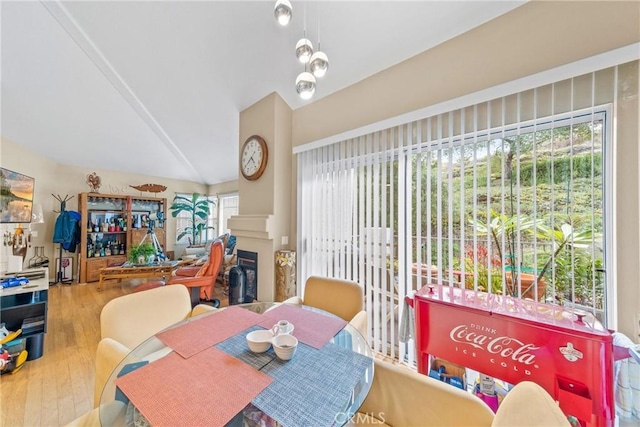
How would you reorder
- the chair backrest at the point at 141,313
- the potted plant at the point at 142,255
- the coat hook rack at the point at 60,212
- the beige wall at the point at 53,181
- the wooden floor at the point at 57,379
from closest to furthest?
1. the chair backrest at the point at 141,313
2. the wooden floor at the point at 57,379
3. the beige wall at the point at 53,181
4. the potted plant at the point at 142,255
5. the coat hook rack at the point at 60,212

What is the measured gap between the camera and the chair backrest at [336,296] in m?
1.81

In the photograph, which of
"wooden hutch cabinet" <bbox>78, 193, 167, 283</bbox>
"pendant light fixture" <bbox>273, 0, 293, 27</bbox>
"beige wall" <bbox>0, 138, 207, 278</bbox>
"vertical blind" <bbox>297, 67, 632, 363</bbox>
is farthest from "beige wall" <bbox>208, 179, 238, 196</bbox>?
"pendant light fixture" <bbox>273, 0, 293, 27</bbox>

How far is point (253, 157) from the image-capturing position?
3.07 m

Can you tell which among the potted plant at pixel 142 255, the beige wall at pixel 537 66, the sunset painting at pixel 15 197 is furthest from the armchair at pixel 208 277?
the beige wall at pixel 537 66

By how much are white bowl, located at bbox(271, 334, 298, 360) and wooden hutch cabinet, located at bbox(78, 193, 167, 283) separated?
5.51 metres

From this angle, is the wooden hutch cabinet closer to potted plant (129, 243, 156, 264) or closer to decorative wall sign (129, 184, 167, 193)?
decorative wall sign (129, 184, 167, 193)

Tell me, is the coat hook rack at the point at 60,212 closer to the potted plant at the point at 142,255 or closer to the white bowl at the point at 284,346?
the potted plant at the point at 142,255

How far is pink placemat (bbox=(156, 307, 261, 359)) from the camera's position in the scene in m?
1.15

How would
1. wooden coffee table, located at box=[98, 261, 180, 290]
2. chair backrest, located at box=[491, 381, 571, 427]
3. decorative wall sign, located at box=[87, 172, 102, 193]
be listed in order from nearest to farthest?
chair backrest, located at box=[491, 381, 571, 427]
wooden coffee table, located at box=[98, 261, 180, 290]
decorative wall sign, located at box=[87, 172, 102, 193]

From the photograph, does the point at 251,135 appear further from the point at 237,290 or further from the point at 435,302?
the point at 435,302

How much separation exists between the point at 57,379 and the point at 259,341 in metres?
2.24

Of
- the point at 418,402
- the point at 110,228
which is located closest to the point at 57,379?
the point at 418,402

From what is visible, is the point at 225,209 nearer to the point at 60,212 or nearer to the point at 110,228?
the point at 110,228

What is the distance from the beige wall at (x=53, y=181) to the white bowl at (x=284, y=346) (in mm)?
4183
